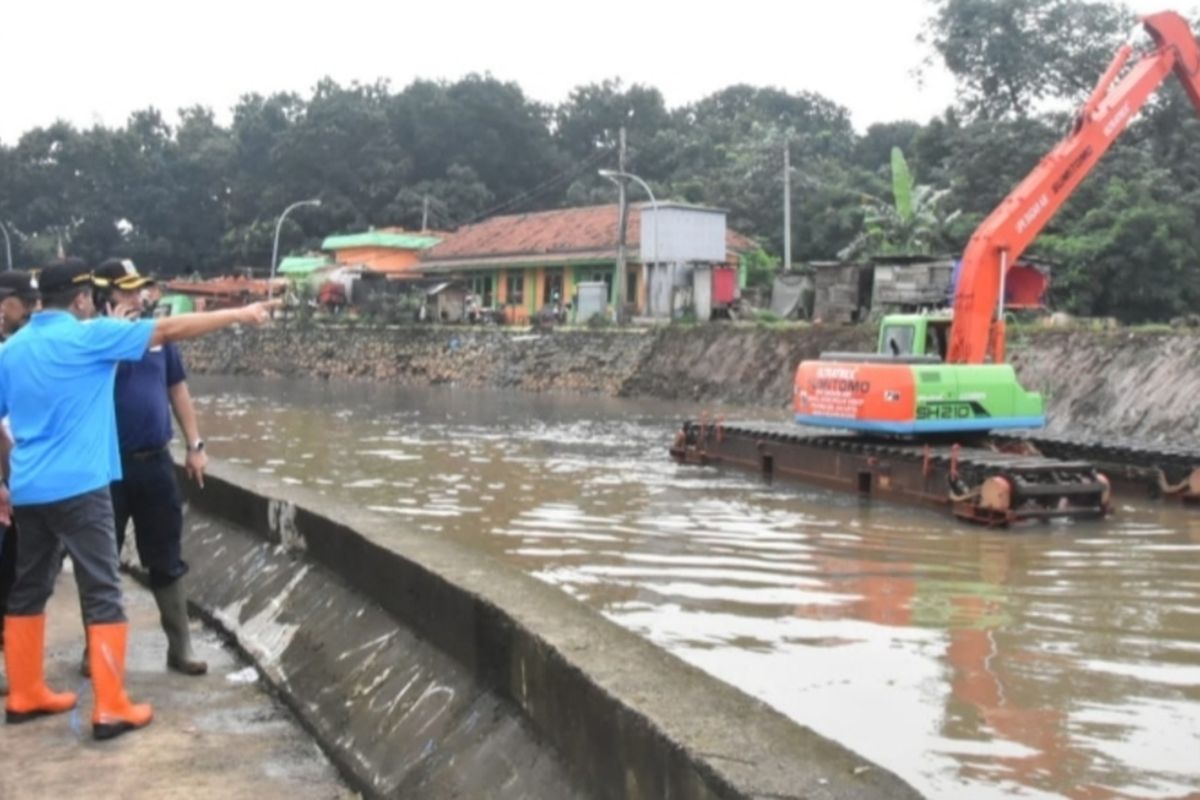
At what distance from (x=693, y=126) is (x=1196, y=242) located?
172 ft

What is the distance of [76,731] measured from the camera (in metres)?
4.88

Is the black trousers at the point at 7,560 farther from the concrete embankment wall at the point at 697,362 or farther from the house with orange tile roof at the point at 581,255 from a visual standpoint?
the house with orange tile roof at the point at 581,255

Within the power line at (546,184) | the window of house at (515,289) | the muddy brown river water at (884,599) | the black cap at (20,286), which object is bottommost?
the muddy brown river water at (884,599)

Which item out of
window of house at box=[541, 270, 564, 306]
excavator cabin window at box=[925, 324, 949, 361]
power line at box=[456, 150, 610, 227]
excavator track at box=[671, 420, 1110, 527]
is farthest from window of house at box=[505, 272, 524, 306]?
excavator cabin window at box=[925, 324, 949, 361]

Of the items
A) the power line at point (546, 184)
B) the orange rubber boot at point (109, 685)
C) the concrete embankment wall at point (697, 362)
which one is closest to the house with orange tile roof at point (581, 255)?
the concrete embankment wall at point (697, 362)

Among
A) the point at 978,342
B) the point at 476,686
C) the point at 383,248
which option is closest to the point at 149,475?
the point at 476,686

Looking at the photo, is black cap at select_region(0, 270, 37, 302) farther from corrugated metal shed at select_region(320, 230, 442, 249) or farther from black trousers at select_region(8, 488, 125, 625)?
corrugated metal shed at select_region(320, 230, 442, 249)

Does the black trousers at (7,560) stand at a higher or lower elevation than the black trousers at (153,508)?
lower

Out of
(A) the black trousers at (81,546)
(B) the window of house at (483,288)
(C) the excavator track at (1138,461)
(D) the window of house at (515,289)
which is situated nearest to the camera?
(A) the black trousers at (81,546)

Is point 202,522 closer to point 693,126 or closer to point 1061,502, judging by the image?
point 1061,502

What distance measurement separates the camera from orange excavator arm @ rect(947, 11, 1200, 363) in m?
15.3

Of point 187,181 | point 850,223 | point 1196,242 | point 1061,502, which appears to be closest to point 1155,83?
point 1061,502

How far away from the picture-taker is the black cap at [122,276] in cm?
564

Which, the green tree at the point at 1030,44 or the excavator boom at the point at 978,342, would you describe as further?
the green tree at the point at 1030,44
